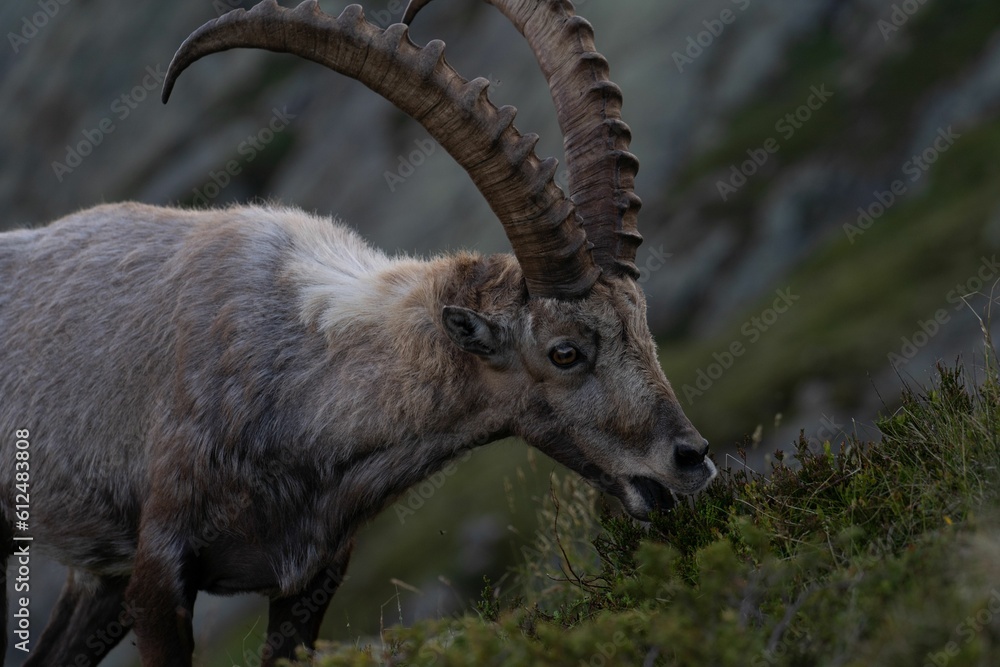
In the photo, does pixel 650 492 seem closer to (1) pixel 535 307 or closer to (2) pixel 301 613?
(1) pixel 535 307

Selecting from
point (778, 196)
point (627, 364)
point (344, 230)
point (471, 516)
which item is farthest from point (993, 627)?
point (778, 196)

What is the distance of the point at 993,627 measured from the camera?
4.60 m

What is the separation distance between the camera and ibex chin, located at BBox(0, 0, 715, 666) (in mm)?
7285

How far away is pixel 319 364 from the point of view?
311 inches

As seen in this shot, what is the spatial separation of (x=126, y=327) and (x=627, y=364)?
393cm

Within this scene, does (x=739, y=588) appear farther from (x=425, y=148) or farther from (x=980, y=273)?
(x=425, y=148)
